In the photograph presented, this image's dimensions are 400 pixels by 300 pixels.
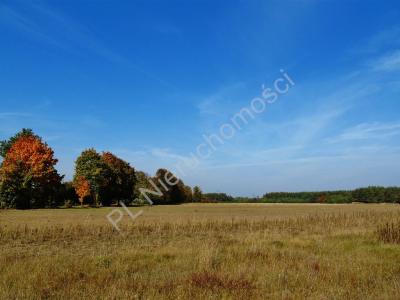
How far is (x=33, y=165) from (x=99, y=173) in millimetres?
14845

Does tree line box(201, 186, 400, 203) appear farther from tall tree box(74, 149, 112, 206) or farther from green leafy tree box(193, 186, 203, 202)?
tall tree box(74, 149, 112, 206)

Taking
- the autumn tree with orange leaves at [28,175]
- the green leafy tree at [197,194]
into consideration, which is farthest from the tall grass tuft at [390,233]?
the green leafy tree at [197,194]

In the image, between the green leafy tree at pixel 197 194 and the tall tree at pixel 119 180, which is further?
the green leafy tree at pixel 197 194

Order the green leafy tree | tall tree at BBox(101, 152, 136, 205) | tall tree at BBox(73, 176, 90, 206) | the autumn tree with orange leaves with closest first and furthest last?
the autumn tree with orange leaves, tall tree at BBox(73, 176, 90, 206), tall tree at BBox(101, 152, 136, 205), the green leafy tree

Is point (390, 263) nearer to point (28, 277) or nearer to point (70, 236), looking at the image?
point (28, 277)

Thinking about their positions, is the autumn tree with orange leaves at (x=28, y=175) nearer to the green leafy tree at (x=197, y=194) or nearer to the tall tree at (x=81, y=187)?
the tall tree at (x=81, y=187)

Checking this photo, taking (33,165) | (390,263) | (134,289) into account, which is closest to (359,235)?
(390,263)

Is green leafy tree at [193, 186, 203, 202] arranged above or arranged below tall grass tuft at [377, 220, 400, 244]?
above

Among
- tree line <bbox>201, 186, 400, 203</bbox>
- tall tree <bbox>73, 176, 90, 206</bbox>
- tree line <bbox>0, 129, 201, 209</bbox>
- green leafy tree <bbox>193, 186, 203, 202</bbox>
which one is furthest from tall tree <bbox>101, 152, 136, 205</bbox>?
tree line <bbox>201, 186, 400, 203</bbox>

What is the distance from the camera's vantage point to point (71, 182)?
89312 mm

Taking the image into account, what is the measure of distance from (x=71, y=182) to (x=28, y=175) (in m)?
18.4

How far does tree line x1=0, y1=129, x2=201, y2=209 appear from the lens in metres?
71.6

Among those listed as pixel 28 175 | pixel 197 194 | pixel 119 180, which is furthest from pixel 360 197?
pixel 28 175

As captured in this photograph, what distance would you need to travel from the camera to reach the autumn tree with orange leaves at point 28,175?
2790 inches
